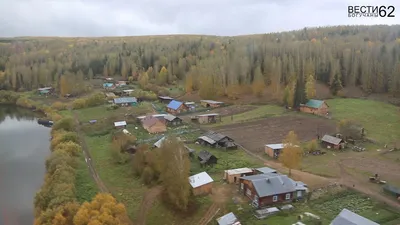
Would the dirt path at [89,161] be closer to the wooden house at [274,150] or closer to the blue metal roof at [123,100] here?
the blue metal roof at [123,100]

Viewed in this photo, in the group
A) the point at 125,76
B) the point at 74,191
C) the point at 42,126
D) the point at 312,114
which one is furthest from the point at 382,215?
the point at 125,76

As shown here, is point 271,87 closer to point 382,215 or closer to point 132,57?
point 382,215

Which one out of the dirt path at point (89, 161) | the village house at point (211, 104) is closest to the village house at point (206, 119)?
the village house at point (211, 104)

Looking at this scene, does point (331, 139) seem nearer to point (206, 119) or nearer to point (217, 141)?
point (217, 141)

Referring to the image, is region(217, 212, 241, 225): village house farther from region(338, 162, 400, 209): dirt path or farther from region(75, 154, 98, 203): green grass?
region(75, 154, 98, 203): green grass

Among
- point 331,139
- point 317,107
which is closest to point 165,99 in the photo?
point 317,107
